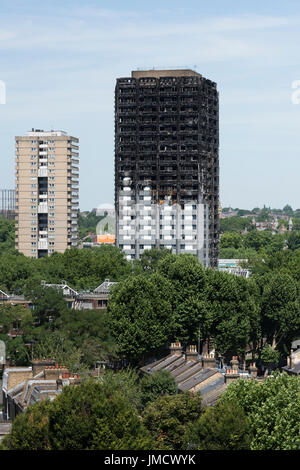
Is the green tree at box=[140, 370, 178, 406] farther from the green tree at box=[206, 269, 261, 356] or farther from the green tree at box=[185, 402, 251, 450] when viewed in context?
the green tree at box=[206, 269, 261, 356]

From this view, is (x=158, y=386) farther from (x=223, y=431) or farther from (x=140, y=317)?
(x=223, y=431)

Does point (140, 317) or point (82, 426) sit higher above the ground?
point (140, 317)

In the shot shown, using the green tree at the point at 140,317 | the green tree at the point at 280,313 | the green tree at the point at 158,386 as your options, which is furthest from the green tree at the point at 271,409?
the green tree at the point at 280,313

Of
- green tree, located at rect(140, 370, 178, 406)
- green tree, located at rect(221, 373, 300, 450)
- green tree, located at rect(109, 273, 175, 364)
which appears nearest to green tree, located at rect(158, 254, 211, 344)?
green tree, located at rect(109, 273, 175, 364)

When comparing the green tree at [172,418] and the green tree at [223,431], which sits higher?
the green tree at [223,431]

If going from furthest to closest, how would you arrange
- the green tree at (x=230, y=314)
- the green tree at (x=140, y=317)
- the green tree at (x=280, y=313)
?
the green tree at (x=280, y=313) < the green tree at (x=230, y=314) < the green tree at (x=140, y=317)

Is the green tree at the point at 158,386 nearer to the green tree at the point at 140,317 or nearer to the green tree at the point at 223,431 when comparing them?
the green tree at the point at 140,317

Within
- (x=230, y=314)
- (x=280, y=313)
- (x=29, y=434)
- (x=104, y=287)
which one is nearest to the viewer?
(x=29, y=434)

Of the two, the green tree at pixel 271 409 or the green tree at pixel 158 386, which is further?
the green tree at pixel 158 386

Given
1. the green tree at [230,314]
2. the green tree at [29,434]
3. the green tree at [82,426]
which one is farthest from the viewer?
the green tree at [230,314]

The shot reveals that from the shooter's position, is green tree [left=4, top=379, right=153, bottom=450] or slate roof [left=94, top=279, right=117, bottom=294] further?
slate roof [left=94, top=279, right=117, bottom=294]

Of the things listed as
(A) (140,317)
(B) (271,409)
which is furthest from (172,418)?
(A) (140,317)
